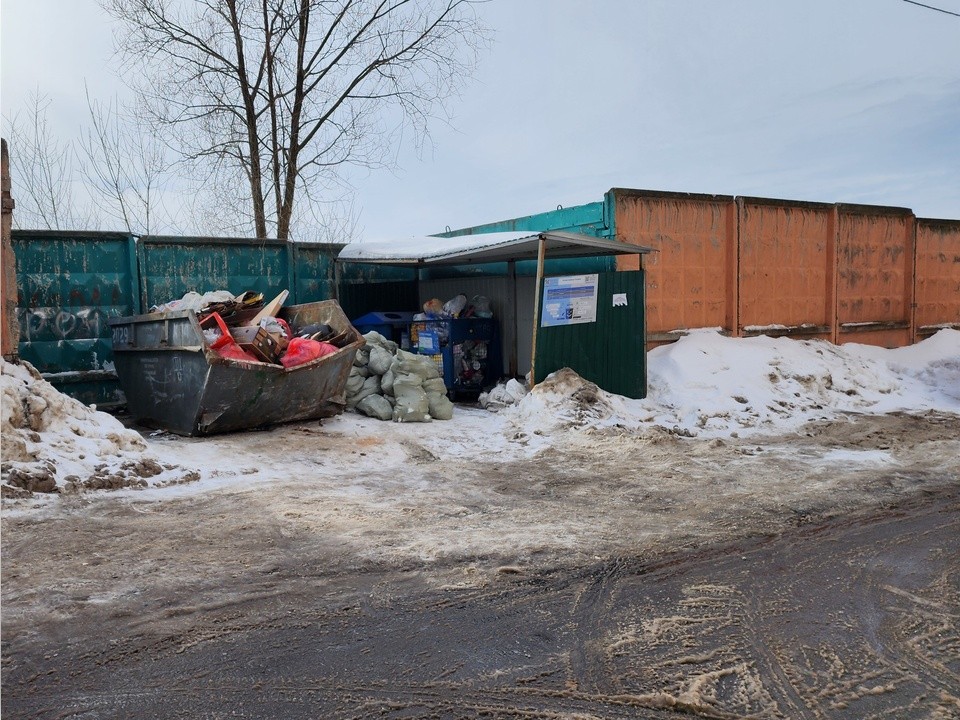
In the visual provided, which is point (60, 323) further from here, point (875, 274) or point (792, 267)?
point (875, 274)

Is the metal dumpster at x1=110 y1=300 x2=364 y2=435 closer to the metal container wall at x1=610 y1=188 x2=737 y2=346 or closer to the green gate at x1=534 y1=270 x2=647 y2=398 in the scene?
the green gate at x1=534 y1=270 x2=647 y2=398

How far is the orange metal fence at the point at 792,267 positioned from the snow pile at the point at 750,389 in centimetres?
60

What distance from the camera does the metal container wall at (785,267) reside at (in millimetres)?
13023

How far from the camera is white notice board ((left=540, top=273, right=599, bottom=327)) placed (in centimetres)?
1009

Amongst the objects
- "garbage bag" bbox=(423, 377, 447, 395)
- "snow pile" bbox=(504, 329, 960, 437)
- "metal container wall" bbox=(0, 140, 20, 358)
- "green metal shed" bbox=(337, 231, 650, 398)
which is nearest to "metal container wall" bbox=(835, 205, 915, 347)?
"snow pile" bbox=(504, 329, 960, 437)

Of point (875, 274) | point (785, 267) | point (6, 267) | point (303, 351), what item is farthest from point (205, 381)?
point (875, 274)

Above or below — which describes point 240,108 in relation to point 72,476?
above

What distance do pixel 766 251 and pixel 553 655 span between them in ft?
37.0

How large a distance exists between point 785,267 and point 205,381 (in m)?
10.0

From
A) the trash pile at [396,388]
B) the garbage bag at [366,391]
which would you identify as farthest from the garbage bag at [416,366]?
the garbage bag at [366,391]

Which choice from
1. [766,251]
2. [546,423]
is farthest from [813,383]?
[546,423]

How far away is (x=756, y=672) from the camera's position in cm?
328

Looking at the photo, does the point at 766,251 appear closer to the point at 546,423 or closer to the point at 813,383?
the point at 813,383

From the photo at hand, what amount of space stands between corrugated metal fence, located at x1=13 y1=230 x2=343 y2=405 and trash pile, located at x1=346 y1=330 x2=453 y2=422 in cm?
275
